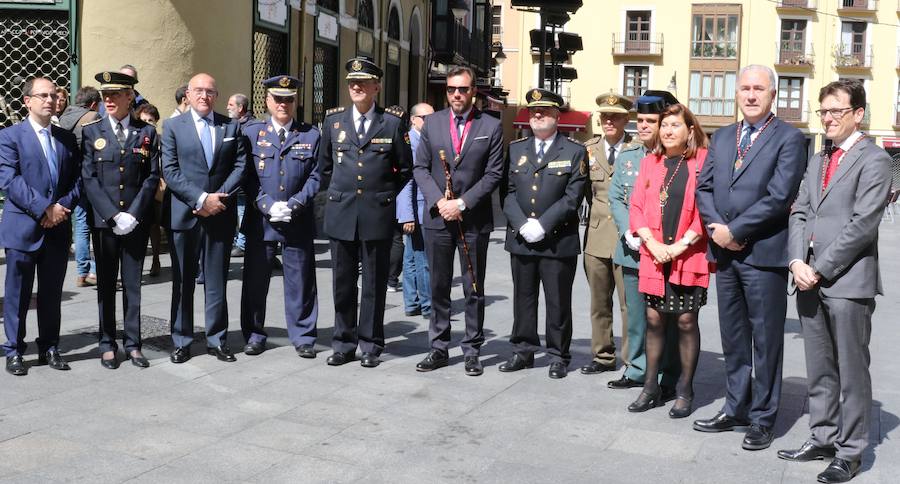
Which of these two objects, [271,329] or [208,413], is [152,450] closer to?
[208,413]

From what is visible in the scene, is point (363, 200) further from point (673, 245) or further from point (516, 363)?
point (673, 245)

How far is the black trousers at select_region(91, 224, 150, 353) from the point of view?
7.43 meters

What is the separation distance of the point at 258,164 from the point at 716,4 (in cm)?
5246

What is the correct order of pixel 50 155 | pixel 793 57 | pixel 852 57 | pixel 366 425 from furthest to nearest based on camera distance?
pixel 793 57 < pixel 852 57 < pixel 50 155 < pixel 366 425

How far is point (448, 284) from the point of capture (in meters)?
7.66

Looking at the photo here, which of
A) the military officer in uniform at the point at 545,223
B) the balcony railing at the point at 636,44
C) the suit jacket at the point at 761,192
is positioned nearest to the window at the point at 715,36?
the balcony railing at the point at 636,44

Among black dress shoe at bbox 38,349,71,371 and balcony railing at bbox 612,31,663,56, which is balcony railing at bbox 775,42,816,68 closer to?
balcony railing at bbox 612,31,663,56

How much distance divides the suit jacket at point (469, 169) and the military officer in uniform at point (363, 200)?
0.93ft

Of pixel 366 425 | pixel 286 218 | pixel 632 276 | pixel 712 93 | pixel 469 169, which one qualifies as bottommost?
pixel 366 425

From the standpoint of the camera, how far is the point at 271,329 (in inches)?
348

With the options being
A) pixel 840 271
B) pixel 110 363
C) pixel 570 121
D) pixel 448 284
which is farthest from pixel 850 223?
pixel 570 121

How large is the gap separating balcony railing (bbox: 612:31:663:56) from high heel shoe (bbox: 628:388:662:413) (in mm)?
52838

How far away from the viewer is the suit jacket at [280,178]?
786 centimetres

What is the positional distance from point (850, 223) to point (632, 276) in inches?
74.8
